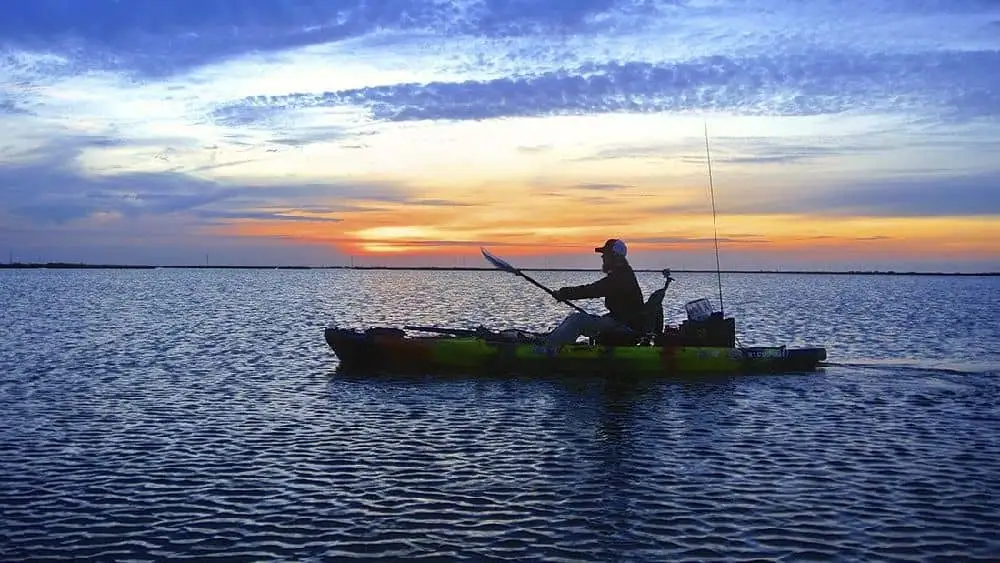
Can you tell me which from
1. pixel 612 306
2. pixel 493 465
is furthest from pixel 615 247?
pixel 493 465

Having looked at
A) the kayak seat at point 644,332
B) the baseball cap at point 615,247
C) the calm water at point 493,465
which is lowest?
the calm water at point 493,465

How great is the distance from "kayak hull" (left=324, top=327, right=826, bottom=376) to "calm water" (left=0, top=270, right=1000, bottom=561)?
0.65 metres

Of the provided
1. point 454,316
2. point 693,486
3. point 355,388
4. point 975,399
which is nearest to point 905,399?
point 975,399

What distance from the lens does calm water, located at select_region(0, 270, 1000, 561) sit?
33.3ft

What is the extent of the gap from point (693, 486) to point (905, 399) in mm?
10615

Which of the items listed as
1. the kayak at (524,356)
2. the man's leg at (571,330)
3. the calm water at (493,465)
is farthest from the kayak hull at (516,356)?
the calm water at (493,465)

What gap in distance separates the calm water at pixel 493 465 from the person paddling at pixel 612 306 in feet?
4.60

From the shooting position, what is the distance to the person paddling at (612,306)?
2288cm

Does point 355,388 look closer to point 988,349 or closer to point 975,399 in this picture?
point 975,399

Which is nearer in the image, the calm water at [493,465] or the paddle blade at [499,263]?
the calm water at [493,465]

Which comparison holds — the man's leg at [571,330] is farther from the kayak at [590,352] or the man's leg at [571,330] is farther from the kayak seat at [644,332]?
the kayak seat at [644,332]

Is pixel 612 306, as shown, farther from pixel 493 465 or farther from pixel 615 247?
pixel 493 465

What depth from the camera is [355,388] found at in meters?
21.8

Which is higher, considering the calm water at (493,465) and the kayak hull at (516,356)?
the kayak hull at (516,356)
